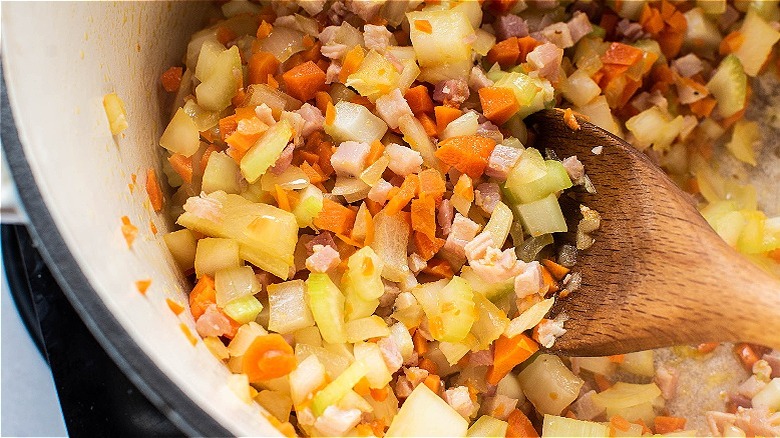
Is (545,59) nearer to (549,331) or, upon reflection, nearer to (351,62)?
(351,62)

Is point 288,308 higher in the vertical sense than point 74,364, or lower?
higher

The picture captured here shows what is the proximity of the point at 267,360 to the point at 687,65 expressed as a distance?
1.48 meters

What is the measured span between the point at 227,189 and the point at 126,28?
0.38m

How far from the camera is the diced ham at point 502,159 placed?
5.12ft

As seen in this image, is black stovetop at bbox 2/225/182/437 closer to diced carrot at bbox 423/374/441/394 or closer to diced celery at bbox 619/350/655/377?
diced carrot at bbox 423/374/441/394

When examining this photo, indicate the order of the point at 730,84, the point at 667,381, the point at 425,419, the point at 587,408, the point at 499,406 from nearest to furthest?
the point at 425,419, the point at 499,406, the point at 587,408, the point at 667,381, the point at 730,84

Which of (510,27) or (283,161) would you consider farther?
(510,27)

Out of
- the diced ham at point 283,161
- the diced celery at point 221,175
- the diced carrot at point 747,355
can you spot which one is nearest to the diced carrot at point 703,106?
the diced carrot at point 747,355

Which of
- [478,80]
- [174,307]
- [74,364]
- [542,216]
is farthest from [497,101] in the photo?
[74,364]

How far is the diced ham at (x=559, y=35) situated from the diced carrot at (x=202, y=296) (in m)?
1.03

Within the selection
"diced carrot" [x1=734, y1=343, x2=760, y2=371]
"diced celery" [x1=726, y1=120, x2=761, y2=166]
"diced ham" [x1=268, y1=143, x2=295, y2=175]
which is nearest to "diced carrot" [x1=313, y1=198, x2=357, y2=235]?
"diced ham" [x1=268, y1=143, x2=295, y2=175]

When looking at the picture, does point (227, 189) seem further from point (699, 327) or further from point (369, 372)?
point (699, 327)

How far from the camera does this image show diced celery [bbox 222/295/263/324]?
52.7 inches

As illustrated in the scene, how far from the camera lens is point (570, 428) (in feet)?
5.02
